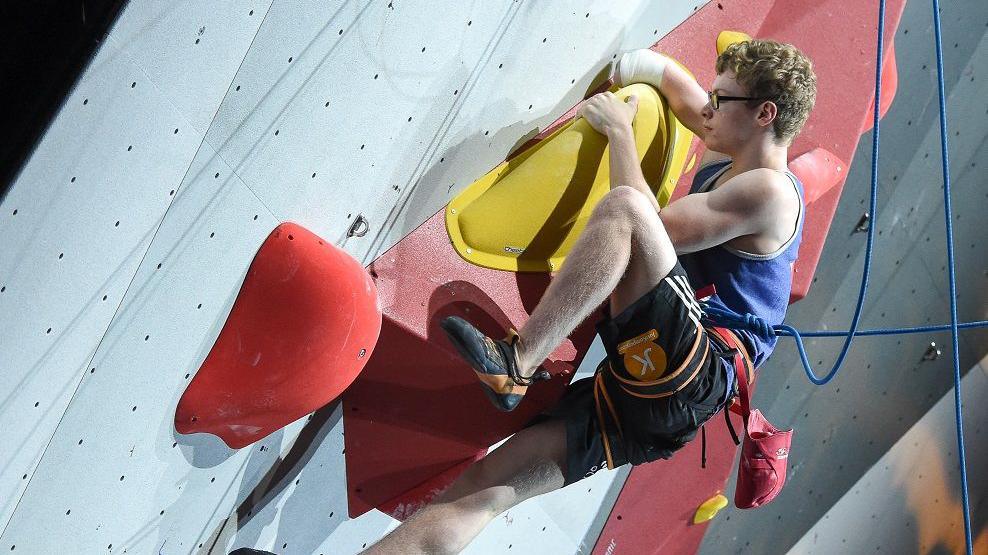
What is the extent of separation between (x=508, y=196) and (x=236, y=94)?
24.3 inches

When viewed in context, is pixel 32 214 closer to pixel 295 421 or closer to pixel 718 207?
pixel 295 421

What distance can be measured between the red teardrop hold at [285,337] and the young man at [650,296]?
0.68ft

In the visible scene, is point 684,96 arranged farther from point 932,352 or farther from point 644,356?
point 932,352

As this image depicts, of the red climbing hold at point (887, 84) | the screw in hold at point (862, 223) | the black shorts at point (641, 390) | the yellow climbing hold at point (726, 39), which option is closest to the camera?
the black shorts at point (641, 390)

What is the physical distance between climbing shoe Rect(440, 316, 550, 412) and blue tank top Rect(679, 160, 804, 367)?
457 millimetres

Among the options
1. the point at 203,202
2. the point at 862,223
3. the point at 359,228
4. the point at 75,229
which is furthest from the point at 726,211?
the point at 862,223

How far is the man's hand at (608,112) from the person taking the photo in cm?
220

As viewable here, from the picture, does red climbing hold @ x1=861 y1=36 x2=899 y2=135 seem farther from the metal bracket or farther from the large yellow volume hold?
the metal bracket

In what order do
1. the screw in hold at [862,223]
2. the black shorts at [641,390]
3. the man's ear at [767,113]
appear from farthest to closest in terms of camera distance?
the screw in hold at [862,223]
the man's ear at [767,113]
the black shorts at [641,390]

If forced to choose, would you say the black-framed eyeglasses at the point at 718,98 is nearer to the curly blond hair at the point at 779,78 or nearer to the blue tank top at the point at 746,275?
the curly blond hair at the point at 779,78

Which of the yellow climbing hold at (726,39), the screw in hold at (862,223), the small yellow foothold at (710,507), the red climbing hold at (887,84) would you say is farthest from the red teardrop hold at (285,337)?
the screw in hold at (862,223)

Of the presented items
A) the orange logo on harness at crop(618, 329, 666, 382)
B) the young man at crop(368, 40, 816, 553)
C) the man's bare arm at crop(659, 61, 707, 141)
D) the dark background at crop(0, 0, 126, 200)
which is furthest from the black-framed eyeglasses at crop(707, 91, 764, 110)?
the dark background at crop(0, 0, 126, 200)

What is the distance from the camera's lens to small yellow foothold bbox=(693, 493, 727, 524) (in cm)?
298

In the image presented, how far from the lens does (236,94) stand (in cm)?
186
